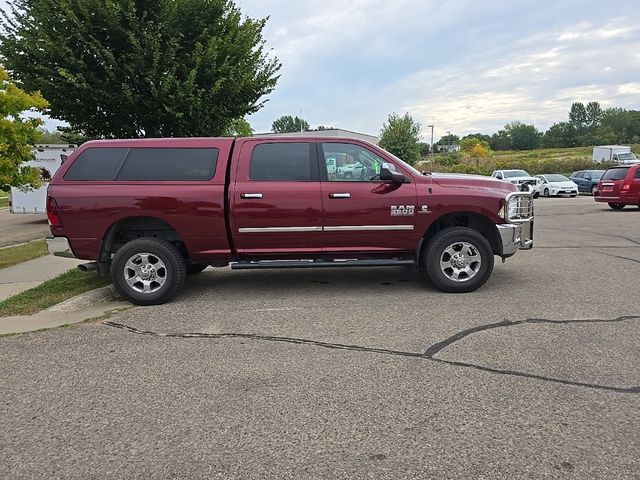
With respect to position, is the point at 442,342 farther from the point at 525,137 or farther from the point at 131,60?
the point at 525,137

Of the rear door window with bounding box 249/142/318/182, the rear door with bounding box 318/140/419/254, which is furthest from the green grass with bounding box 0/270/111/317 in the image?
the rear door with bounding box 318/140/419/254

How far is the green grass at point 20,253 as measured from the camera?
9484 mm

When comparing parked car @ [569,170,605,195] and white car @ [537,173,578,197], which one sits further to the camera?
parked car @ [569,170,605,195]

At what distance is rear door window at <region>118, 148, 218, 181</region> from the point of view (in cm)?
618

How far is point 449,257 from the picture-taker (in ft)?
20.9

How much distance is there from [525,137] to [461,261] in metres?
133

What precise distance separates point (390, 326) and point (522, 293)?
2192mm

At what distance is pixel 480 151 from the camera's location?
283 ft

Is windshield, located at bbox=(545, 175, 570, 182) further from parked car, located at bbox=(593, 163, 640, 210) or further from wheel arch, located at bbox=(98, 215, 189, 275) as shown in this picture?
wheel arch, located at bbox=(98, 215, 189, 275)

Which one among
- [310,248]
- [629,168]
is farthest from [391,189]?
[629,168]

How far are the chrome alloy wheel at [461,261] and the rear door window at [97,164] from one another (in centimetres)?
423

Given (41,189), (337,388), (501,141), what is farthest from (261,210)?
(501,141)

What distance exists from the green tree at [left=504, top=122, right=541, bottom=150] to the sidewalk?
12988cm

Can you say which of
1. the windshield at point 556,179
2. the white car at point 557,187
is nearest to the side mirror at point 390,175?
the white car at point 557,187
